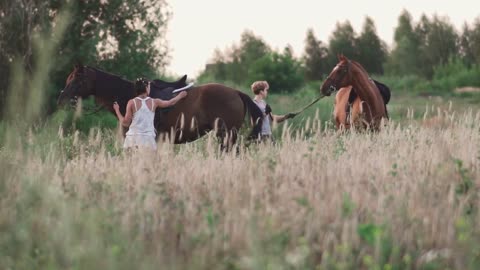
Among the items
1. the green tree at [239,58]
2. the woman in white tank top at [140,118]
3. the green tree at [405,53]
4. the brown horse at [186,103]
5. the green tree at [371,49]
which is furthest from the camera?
the green tree at [371,49]

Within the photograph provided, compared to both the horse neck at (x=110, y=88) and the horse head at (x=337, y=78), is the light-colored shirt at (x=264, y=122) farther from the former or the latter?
the horse neck at (x=110, y=88)

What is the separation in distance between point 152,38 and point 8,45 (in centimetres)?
410

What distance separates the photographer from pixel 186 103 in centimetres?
987

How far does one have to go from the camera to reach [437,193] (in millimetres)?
5449

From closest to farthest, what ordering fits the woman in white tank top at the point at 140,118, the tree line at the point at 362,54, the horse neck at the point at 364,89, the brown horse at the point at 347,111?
the woman in white tank top at the point at 140,118 < the brown horse at the point at 347,111 < the horse neck at the point at 364,89 < the tree line at the point at 362,54

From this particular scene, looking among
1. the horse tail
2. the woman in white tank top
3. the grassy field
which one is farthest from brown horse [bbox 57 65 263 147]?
the grassy field

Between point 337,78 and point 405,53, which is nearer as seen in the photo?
point 337,78

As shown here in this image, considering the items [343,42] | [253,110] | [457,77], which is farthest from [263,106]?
[343,42]

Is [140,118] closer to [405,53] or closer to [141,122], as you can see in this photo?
[141,122]

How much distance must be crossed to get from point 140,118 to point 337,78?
356cm

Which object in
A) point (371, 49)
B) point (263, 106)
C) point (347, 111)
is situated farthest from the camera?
point (371, 49)

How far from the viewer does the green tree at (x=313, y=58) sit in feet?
212

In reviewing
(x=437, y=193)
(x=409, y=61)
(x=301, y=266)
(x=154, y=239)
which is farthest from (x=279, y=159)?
(x=409, y=61)

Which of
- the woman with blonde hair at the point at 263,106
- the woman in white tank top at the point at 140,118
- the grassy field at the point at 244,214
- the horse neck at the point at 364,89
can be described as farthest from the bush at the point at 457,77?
the grassy field at the point at 244,214
